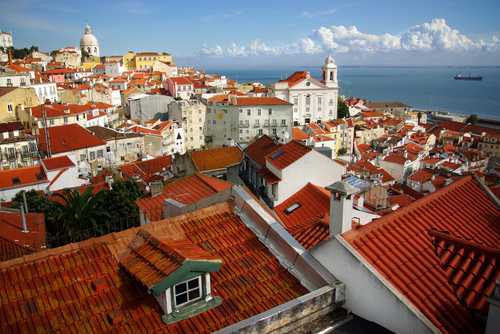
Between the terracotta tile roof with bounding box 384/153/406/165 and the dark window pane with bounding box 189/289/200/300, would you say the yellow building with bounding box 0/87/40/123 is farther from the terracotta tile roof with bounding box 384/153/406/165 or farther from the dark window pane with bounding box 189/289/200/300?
the dark window pane with bounding box 189/289/200/300

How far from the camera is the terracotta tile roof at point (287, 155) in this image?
14.3 meters

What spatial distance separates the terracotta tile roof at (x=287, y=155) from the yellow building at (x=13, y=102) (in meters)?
40.8

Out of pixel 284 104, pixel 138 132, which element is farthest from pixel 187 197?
pixel 284 104

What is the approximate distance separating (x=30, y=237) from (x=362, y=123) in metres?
67.9

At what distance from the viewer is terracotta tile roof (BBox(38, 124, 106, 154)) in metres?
Result: 35.2

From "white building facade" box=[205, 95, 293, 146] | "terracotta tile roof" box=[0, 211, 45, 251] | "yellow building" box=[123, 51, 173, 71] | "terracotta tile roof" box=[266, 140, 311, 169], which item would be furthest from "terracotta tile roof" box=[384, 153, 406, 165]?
"yellow building" box=[123, 51, 173, 71]

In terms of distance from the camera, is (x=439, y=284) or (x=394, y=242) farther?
(x=394, y=242)

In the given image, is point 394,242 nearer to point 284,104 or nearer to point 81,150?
point 81,150

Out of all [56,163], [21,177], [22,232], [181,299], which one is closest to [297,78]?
[56,163]

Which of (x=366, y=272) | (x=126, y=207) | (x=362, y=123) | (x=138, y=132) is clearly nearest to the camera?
(x=366, y=272)

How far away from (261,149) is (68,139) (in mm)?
25444

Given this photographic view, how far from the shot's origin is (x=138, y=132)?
4494 centimetres

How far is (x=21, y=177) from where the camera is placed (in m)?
26.5

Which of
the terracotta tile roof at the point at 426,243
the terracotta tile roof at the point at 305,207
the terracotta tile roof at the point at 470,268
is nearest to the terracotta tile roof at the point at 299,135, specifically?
the terracotta tile roof at the point at 305,207
